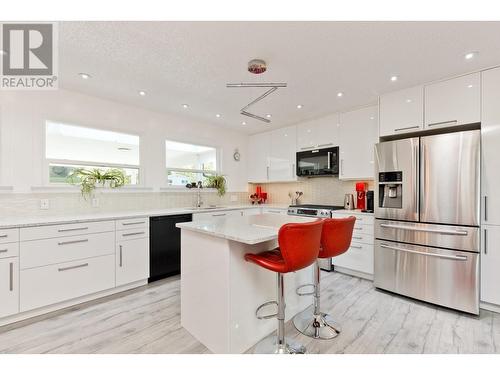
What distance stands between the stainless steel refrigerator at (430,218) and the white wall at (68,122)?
123 inches

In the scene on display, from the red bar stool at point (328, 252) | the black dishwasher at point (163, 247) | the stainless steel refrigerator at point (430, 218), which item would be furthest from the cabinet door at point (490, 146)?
the black dishwasher at point (163, 247)

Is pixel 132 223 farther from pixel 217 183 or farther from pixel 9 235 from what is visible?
pixel 217 183

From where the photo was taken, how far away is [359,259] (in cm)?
327

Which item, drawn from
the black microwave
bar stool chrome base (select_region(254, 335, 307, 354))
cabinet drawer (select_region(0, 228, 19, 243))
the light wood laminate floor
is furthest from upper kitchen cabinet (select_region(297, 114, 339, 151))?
cabinet drawer (select_region(0, 228, 19, 243))

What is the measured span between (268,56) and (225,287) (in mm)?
1991

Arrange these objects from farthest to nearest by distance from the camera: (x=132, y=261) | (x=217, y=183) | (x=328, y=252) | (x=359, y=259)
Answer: (x=217, y=183), (x=359, y=259), (x=132, y=261), (x=328, y=252)

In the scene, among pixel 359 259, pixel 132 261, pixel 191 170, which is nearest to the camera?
pixel 132 261

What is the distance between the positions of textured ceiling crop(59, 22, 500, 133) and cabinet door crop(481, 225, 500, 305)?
1631mm

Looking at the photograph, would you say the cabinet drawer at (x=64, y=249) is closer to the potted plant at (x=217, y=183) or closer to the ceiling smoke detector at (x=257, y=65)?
the potted plant at (x=217, y=183)

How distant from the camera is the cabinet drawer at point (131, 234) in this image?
9.19 ft

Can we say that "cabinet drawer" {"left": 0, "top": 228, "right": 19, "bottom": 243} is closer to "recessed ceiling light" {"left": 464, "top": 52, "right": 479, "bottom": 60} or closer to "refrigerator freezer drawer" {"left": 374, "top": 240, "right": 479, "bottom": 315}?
"refrigerator freezer drawer" {"left": 374, "top": 240, "right": 479, "bottom": 315}

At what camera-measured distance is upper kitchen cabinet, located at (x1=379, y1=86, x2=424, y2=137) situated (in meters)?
2.71

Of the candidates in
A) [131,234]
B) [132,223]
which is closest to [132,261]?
[131,234]

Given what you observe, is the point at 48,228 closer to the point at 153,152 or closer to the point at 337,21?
the point at 153,152
